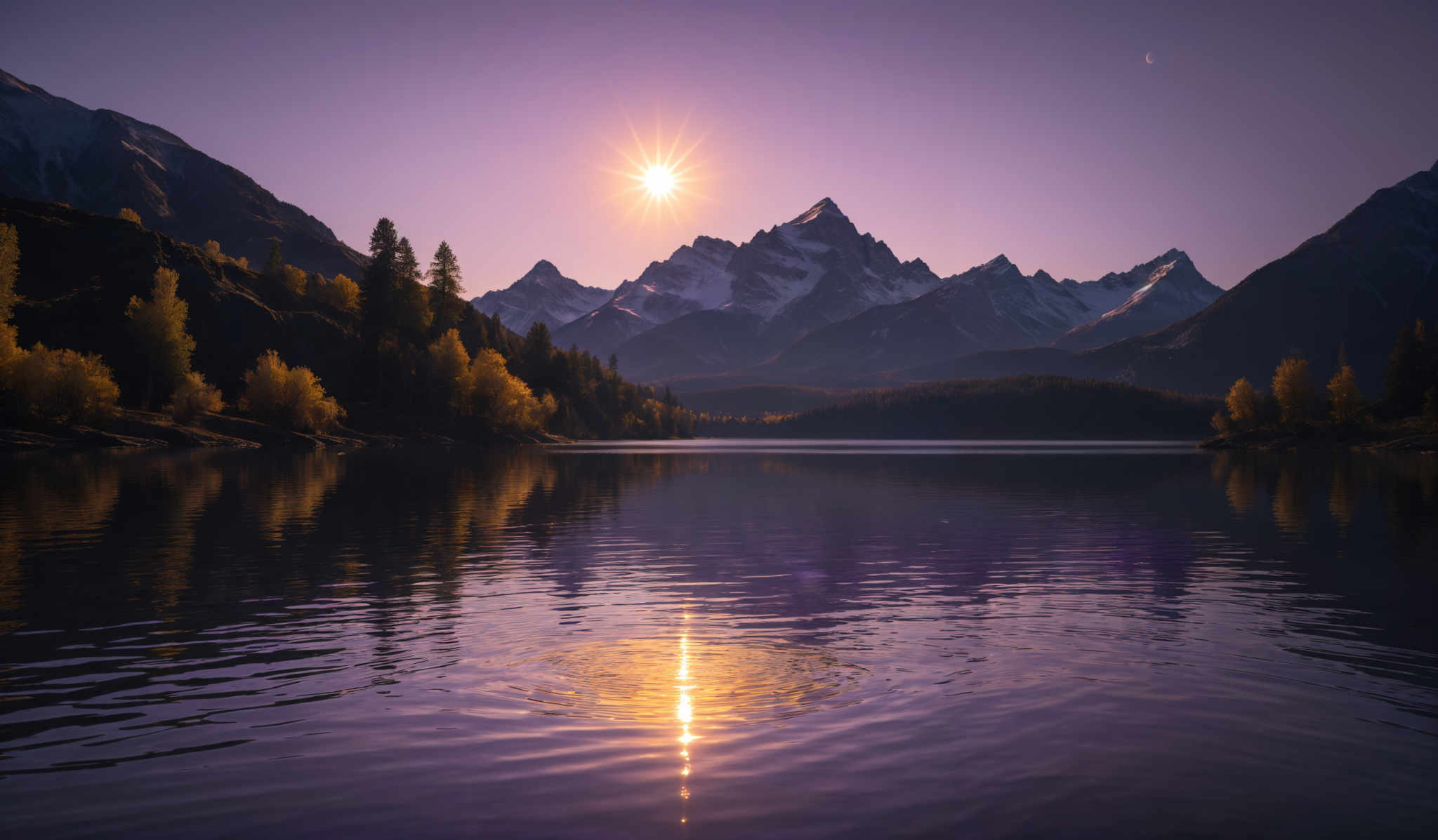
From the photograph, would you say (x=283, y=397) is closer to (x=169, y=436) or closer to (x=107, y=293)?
(x=169, y=436)

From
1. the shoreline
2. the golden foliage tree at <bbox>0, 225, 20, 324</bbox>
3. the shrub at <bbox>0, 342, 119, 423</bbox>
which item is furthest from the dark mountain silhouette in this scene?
the shrub at <bbox>0, 342, 119, 423</bbox>

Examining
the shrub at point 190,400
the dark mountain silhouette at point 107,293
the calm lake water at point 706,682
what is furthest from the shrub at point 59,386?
the calm lake water at point 706,682

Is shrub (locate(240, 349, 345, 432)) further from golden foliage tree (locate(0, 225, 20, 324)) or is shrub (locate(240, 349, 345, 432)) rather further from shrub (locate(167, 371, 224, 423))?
golden foliage tree (locate(0, 225, 20, 324))

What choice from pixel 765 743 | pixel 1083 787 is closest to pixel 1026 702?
pixel 1083 787

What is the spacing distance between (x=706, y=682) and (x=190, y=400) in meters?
158

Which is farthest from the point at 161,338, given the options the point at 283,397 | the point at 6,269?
the point at 6,269

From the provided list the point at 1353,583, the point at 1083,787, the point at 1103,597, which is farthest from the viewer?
the point at 1353,583

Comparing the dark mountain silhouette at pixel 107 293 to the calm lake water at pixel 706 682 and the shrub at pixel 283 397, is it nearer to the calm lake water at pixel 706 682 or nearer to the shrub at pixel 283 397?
the shrub at pixel 283 397

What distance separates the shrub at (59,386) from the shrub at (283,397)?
97.0 feet

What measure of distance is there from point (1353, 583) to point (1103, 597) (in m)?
11.3

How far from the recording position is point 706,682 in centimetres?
2008

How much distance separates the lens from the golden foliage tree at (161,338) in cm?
15575

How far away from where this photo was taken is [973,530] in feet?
175

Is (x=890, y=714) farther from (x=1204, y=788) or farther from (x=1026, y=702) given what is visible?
(x=1204, y=788)
